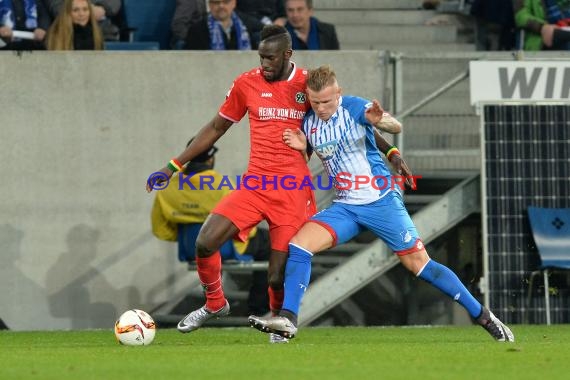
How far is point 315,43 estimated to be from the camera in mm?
16172

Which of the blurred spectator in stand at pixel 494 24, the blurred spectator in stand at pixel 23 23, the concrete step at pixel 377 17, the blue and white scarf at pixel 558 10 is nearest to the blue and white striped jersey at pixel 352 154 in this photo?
the blurred spectator in stand at pixel 23 23

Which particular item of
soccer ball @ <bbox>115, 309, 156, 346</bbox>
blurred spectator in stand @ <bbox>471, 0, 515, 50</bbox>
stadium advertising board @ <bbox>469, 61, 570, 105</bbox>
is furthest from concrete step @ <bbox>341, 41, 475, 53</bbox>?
soccer ball @ <bbox>115, 309, 156, 346</bbox>

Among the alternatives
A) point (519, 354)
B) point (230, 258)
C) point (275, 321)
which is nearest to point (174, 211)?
point (230, 258)

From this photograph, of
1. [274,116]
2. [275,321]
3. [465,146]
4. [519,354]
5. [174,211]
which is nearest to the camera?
[519,354]

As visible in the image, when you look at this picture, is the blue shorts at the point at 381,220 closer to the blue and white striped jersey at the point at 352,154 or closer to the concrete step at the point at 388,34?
the blue and white striped jersey at the point at 352,154

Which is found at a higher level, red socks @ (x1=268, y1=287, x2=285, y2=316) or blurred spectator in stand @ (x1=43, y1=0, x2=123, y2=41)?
blurred spectator in stand @ (x1=43, y1=0, x2=123, y2=41)

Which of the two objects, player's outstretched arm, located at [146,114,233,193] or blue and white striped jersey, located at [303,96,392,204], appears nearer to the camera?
blue and white striped jersey, located at [303,96,392,204]

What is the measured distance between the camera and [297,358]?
8.77 m

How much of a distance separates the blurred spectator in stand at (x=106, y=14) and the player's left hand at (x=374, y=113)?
6829 millimetres

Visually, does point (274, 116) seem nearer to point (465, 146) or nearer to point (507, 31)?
point (465, 146)

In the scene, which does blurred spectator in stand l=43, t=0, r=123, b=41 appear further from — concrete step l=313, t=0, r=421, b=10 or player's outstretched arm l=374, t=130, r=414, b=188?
player's outstretched arm l=374, t=130, r=414, b=188

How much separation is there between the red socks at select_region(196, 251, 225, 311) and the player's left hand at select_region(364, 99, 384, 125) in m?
1.67

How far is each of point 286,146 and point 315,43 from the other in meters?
5.65

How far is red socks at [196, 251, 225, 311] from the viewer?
10.9 m
